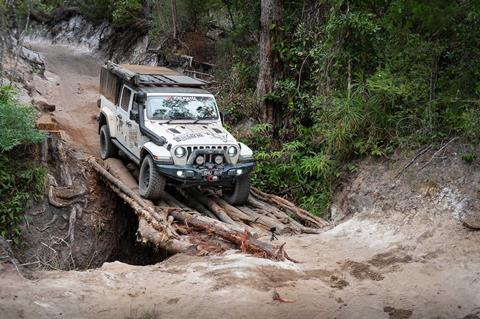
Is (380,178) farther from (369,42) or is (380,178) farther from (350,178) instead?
(369,42)

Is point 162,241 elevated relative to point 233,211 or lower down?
lower down

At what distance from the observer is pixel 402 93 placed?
969cm

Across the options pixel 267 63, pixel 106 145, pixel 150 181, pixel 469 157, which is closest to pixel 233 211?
pixel 150 181

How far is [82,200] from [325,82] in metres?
5.81

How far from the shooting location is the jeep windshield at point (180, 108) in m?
10.4

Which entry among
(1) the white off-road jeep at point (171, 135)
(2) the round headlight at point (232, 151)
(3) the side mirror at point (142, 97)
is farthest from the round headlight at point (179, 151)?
(3) the side mirror at point (142, 97)

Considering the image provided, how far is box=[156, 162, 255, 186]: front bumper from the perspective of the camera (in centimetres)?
927

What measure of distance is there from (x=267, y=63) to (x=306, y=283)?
27.7ft

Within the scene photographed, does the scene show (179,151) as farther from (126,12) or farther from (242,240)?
(126,12)

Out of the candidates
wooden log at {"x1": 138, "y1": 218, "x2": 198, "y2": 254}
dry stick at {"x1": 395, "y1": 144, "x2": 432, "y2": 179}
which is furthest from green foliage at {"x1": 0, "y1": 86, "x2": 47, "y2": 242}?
dry stick at {"x1": 395, "y1": 144, "x2": 432, "y2": 179}

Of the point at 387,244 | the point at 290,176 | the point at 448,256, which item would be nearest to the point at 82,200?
the point at 290,176

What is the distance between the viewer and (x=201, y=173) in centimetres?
936

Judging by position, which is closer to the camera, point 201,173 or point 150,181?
point 201,173

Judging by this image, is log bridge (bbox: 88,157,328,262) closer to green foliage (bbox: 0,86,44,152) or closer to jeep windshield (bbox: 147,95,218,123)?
jeep windshield (bbox: 147,95,218,123)
